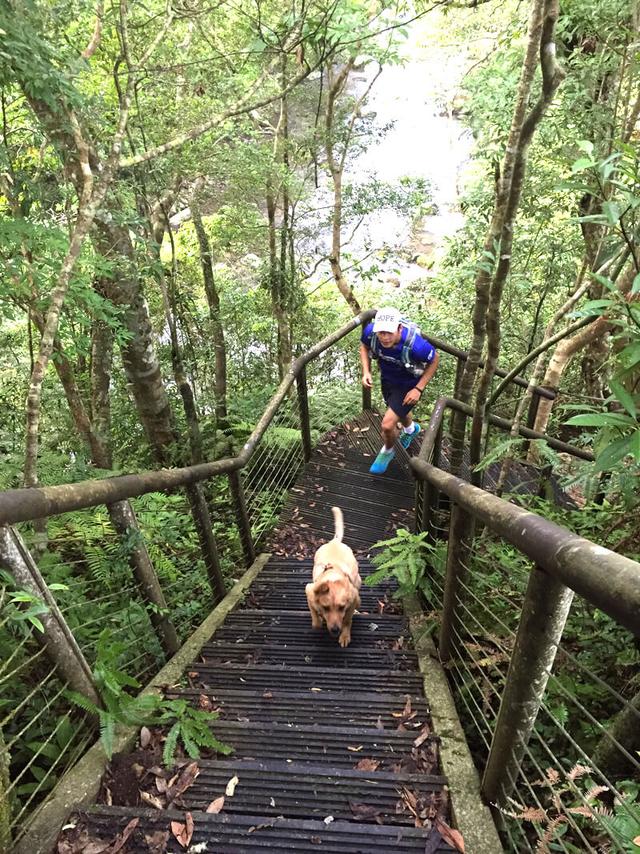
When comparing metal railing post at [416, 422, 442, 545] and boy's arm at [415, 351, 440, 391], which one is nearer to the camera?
metal railing post at [416, 422, 442, 545]

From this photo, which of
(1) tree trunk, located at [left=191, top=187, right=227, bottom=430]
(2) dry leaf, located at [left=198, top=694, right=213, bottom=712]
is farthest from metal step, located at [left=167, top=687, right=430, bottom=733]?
(1) tree trunk, located at [left=191, top=187, right=227, bottom=430]

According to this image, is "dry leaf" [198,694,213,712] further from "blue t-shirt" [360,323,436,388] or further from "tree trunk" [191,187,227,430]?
"tree trunk" [191,187,227,430]

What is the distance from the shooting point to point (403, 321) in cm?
539

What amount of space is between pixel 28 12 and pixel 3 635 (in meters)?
3.46

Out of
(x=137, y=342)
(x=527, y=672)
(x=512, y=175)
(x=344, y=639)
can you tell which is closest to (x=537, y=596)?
(x=527, y=672)

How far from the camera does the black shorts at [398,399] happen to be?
18.7 feet

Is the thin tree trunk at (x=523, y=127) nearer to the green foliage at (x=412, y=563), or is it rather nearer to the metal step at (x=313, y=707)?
the green foliage at (x=412, y=563)

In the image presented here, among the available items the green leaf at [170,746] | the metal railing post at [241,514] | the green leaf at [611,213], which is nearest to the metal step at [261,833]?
the green leaf at [170,746]

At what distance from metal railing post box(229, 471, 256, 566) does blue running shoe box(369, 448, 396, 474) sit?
196 cm

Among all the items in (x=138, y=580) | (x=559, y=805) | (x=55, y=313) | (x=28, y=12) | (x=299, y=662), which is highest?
(x=28, y=12)

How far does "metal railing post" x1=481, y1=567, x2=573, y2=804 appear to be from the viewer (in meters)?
1.45

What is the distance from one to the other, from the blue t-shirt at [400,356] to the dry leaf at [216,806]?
4213 mm

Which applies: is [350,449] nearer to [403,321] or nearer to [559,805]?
[403,321]

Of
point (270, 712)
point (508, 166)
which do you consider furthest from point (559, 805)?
point (508, 166)
